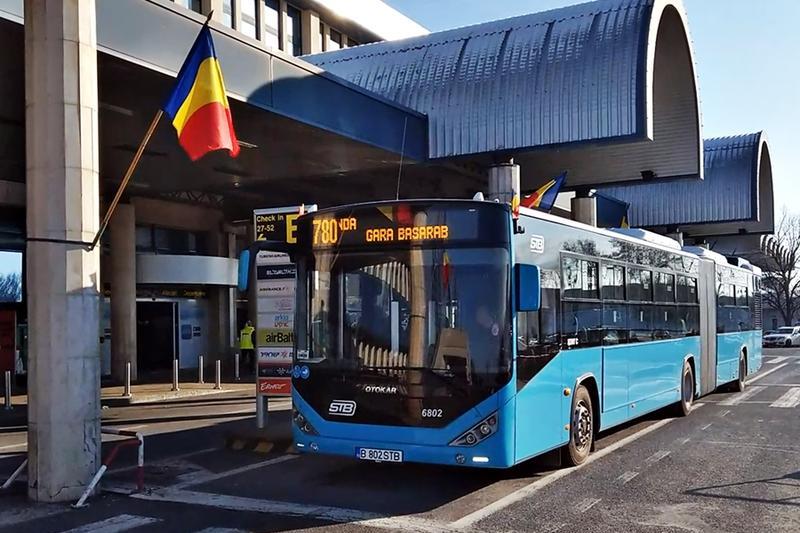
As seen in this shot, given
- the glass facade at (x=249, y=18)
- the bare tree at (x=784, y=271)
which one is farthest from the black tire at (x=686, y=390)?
the bare tree at (x=784, y=271)

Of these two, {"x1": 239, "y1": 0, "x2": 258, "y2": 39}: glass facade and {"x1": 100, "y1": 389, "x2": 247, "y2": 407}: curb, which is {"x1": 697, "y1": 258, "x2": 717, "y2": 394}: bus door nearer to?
{"x1": 100, "y1": 389, "x2": 247, "y2": 407}: curb

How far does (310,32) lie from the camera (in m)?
33.0

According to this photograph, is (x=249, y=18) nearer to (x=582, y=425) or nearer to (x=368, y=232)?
(x=368, y=232)

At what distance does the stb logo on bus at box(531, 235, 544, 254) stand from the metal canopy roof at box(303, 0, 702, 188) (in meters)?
8.66

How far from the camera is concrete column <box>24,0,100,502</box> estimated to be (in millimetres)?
8609

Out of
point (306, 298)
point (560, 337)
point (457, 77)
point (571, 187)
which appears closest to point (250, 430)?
point (306, 298)

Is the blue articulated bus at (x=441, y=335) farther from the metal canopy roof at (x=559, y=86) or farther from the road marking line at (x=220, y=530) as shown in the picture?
the metal canopy roof at (x=559, y=86)

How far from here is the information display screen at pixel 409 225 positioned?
8.19 meters

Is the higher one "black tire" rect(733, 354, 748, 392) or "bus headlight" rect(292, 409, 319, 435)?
"bus headlight" rect(292, 409, 319, 435)

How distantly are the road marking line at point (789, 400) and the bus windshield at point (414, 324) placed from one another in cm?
1087

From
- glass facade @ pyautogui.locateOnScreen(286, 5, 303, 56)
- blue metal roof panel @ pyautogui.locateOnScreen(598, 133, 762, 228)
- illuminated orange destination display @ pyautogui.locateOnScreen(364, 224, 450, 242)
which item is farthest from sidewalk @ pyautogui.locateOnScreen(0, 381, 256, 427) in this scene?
blue metal roof panel @ pyautogui.locateOnScreen(598, 133, 762, 228)

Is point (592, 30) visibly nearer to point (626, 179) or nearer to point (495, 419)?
point (626, 179)

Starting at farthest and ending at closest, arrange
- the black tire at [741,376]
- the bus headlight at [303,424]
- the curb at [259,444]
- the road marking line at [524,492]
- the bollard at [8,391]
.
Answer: the black tire at [741,376] < the bollard at [8,391] < the curb at [259,444] < the bus headlight at [303,424] < the road marking line at [524,492]

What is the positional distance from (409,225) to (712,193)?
29.1m
